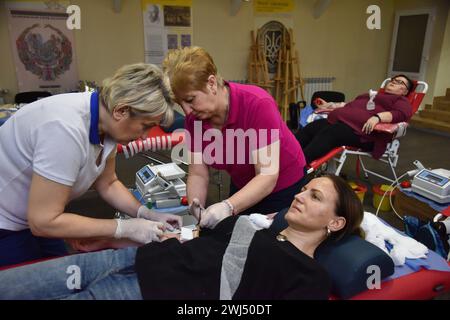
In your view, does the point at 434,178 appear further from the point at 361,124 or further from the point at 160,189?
the point at 160,189

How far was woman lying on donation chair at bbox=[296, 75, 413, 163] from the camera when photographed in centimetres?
294

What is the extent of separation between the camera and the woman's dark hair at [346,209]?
1.39 m

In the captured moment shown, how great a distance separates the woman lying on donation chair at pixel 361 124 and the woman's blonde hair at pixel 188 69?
185 cm

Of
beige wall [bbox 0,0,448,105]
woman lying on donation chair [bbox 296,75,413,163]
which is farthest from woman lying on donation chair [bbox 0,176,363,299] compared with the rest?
beige wall [bbox 0,0,448,105]

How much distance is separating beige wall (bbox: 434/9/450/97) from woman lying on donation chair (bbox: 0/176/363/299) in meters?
5.73

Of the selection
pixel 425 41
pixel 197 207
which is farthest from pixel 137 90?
pixel 425 41

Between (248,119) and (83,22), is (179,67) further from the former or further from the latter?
(83,22)

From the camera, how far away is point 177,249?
129cm

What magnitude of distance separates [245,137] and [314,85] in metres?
4.92

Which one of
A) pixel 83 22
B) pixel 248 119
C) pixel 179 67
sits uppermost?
pixel 83 22

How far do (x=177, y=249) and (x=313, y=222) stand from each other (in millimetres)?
537

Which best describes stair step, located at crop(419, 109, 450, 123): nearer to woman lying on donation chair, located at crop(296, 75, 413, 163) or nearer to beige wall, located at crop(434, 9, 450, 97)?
beige wall, located at crop(434, 9, 450, 97)

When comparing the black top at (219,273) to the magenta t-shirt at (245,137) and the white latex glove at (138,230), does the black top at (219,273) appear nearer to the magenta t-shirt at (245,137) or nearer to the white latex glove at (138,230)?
the white latex glove at (138,230)
